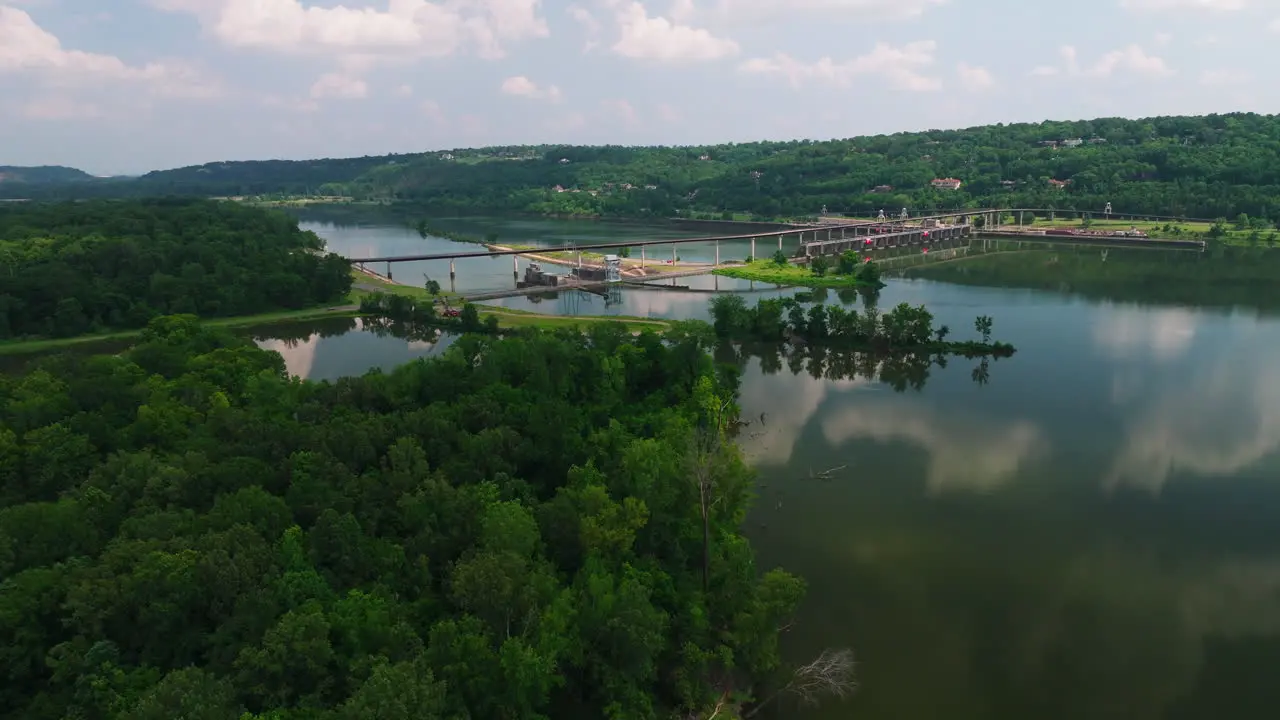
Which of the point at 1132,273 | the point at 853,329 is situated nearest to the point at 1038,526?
the point at 853,329

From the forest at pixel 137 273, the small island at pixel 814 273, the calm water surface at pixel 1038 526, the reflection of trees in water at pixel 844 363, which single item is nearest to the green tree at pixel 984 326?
the calm water surface at pixel 1038 526

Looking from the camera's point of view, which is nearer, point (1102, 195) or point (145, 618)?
point (145, 618)

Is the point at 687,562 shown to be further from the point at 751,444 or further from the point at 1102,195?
the point at 1102,195

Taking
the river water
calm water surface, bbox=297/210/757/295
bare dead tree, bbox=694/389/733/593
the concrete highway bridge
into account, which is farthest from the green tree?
calm water surface, bbox=297/210/757/295

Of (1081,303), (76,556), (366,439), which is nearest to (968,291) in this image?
(1081,303)

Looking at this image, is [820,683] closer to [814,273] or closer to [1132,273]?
[814,273]

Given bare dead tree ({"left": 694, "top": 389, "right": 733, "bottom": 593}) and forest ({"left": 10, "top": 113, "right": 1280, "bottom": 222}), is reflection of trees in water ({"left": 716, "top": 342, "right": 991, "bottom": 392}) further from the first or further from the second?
forest ({"left": 10, "top": 113, "right": 1280, "bottom": 222})

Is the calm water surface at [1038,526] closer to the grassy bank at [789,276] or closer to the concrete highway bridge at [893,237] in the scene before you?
the grassy bank at [789,276]
